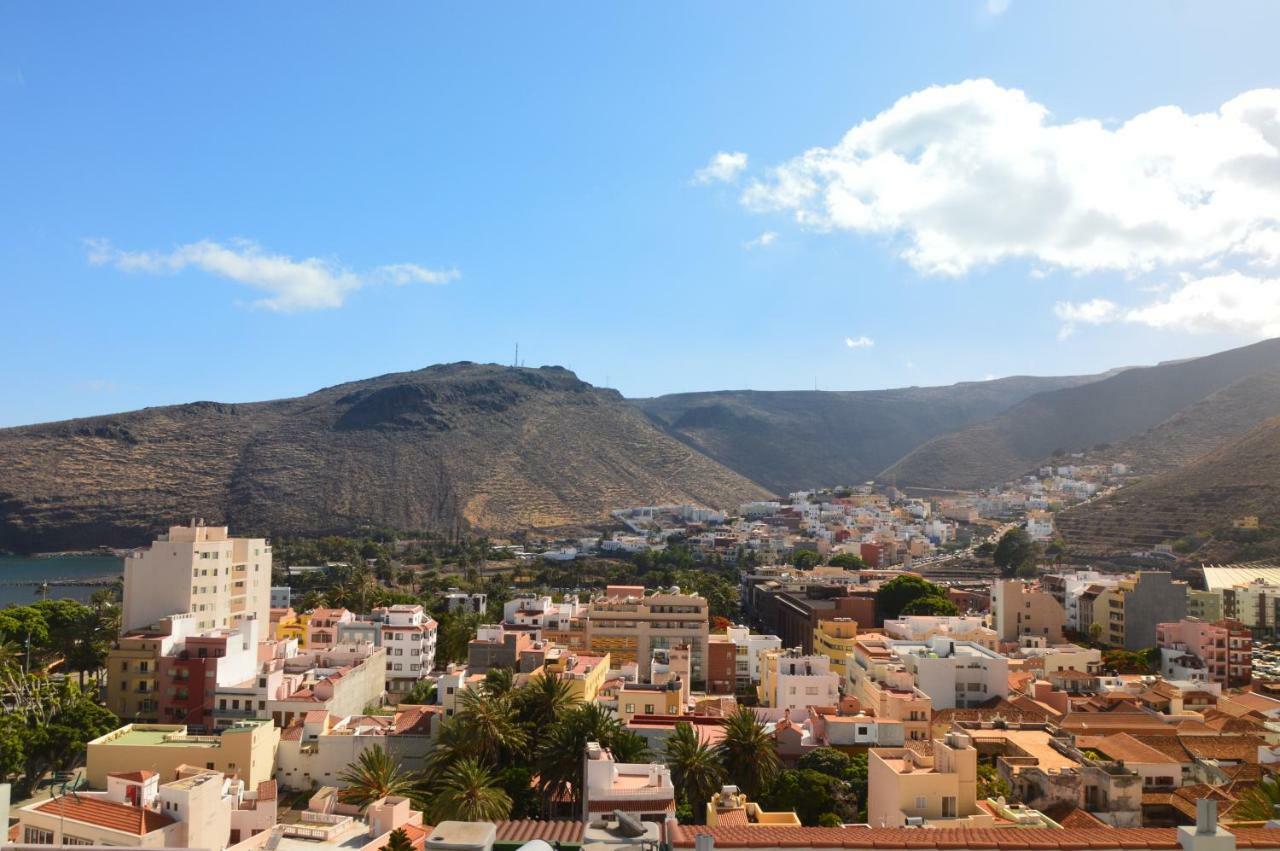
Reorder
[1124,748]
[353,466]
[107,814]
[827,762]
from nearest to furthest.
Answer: [107,814], [827,762], [1124,748], [353,466]

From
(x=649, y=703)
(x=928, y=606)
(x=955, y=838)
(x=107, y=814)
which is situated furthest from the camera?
(x=928, y=606)

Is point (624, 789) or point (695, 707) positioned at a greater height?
point (624, 789)

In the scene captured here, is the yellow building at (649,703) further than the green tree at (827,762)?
Yes

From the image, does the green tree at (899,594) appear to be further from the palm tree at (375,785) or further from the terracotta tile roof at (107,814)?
the terracotta tile roof at (107,814)

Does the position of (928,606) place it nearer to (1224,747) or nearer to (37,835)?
(1224,747)

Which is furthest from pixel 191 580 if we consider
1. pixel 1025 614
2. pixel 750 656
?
pixel 1025 614

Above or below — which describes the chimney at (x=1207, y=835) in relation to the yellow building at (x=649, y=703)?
above

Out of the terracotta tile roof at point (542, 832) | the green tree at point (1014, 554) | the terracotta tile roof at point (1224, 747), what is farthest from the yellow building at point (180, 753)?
the green tree at point (1014, 554)
